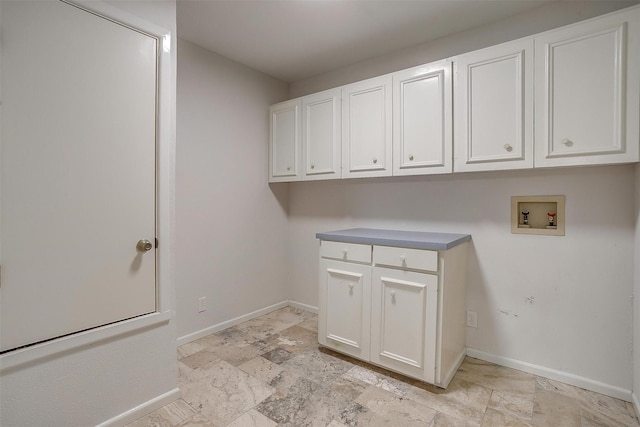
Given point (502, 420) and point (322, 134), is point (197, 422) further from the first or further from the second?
point (322, 134)

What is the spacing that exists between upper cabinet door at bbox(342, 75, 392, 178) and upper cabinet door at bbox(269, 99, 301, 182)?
0.55 metres

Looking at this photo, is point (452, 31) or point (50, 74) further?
point (452, 31)

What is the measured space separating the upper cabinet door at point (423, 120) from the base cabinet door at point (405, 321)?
0.79m

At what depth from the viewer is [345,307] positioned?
2285 millimetres

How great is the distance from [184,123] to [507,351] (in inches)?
118

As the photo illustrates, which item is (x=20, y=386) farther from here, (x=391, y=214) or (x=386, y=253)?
(x=391, y=214)

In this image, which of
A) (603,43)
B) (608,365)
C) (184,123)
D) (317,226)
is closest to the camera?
(603,43)

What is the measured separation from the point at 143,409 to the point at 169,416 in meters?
0.14

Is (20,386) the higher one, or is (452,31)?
(452,31)

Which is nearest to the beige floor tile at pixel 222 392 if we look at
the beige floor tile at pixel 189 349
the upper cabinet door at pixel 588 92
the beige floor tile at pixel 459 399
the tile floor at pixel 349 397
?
the tile floor at pixel 349 397

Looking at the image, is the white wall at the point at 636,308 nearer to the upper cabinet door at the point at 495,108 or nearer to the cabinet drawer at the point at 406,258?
the upper cabinet door at the point at 495,108

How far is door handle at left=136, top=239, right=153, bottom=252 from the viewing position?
1.65 metres

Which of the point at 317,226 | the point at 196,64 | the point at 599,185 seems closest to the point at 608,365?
the point at 599,185

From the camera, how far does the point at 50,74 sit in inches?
53.7
